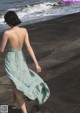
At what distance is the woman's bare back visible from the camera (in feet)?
21.2

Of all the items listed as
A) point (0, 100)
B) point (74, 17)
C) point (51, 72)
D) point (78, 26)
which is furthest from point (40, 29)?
point (0, 100)

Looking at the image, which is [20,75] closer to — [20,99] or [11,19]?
[20,99]

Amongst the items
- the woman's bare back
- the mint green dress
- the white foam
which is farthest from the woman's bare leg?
the white foam

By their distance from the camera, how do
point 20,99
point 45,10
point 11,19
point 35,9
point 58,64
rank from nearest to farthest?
1. point 11,19
2. point 20,99
3. point 58,64
4. point 45,10
5. point 35,9

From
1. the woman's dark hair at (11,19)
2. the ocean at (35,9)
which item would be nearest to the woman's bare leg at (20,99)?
the woman's dark hair at (11,19)

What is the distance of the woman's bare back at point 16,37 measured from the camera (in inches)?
255

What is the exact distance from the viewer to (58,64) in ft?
33.3

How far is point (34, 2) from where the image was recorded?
32.8 m

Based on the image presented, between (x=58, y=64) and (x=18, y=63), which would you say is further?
(x=58, y=64)

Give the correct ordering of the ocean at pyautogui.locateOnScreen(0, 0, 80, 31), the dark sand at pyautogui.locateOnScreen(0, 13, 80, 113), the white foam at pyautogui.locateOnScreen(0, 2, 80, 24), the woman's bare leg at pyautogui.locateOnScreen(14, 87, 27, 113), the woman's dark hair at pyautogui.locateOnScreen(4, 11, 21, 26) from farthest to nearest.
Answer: the white foam at pyautogui.locateOnScreen(0, 2, 80, 24) < the ocean at pyautogui.locateOnScreen(0, 0, 80, 31) < the dark sand at pyautogui.locateOnScreen(0, 13, 80, 113) < the woman's bare leg at pyautogui.locateOnScreen(14, 87, 27, 113) < the woman's dark hair at pyautogui.locateOnScreen(4, 11, 21, 26)

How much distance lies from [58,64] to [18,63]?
365 centimetres

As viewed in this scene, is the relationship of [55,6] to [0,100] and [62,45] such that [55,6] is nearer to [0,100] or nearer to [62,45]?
[62,45]

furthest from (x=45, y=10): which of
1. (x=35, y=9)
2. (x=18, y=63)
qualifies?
(x=18, y=63)

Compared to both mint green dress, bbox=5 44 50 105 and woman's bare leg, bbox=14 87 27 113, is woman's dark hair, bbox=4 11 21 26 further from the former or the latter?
woman's bare leg, bbox=14 87 27 113
